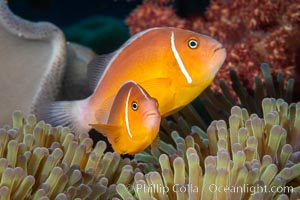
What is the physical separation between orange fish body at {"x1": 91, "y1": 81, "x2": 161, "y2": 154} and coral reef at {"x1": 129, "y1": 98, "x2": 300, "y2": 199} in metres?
0.10

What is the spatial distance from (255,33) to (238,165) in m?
1.56

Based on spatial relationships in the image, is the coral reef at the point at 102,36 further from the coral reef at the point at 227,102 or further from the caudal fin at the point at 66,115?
the caudal fin at the point at 66,115

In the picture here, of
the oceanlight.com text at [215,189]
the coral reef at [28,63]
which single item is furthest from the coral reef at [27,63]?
the oceanlight.com text at [215,189]

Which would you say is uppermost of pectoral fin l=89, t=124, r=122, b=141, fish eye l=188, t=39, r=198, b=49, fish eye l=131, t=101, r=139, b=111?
fish eye l=188, t=39, r=198, b=49

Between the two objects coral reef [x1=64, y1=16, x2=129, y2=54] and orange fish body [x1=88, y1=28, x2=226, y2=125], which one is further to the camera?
coral reef [x1=64, y1=16, x2=129, y2=54]

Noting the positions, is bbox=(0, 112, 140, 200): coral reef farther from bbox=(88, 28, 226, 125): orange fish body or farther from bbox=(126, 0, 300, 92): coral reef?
bbox=(126, 0, 300, 92): coral reef

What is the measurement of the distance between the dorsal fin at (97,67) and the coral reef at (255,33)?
1184mm

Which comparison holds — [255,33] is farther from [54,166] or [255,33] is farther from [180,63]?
[54,166]

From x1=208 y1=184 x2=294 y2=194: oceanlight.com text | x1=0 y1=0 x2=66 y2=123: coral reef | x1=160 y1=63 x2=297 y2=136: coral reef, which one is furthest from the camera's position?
x1=0 y1=0 x2=66 y2=123: coral reef

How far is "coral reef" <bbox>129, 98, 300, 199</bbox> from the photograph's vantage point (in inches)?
46.1

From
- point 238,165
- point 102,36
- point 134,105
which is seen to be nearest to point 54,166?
point 134,105

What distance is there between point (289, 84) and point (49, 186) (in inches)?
50.3

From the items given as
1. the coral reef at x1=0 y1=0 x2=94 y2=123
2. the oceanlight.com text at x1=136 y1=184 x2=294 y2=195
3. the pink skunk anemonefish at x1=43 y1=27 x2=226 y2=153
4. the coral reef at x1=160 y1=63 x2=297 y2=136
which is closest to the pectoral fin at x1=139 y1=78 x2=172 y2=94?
the pink skunk anemonefish at x1=43 y1=27 x2=226 y2=153

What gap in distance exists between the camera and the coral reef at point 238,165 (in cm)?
117
